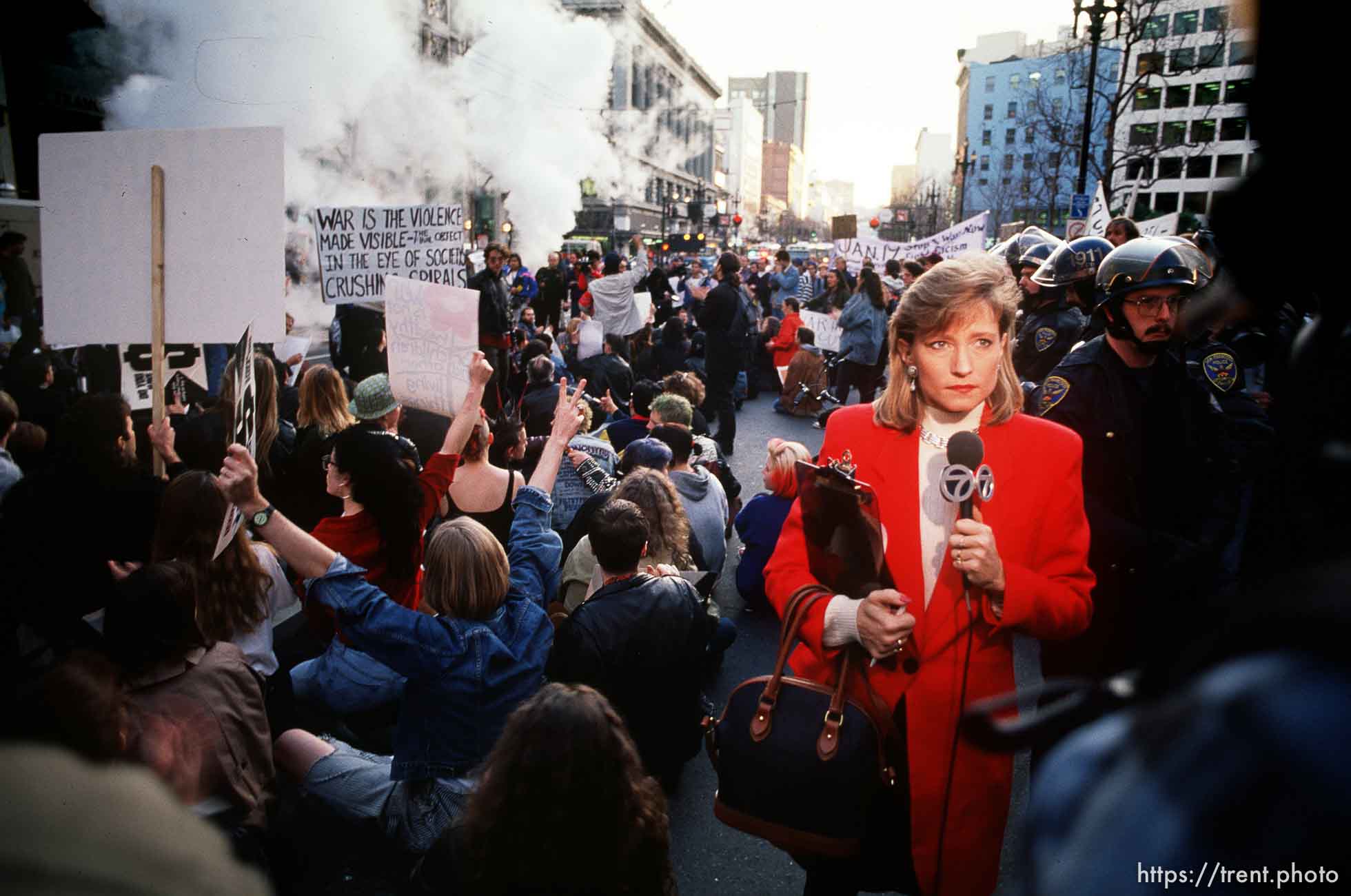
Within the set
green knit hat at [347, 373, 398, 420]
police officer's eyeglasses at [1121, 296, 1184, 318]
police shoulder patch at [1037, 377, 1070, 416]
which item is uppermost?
police officer's eyeglasses at [1121, 296, 1184, 318]

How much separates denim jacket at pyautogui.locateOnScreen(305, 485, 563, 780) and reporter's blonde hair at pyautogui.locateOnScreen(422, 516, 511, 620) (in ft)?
0.20

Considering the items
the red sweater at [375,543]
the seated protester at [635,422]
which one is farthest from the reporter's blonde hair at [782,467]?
the seated protester at [635,422]

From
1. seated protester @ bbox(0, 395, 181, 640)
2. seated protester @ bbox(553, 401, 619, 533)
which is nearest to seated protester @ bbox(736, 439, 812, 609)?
seated protester @ bbox(553, 401, 619, 533)

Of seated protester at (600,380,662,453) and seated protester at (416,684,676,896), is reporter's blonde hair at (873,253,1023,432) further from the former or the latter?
seated protester at (600,380,662,453)

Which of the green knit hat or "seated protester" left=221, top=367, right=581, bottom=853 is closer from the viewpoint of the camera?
"seated protester" left=221, top=367, right=581, bottom=853

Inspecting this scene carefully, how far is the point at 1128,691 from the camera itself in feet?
2.25

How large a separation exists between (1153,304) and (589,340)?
8844mm

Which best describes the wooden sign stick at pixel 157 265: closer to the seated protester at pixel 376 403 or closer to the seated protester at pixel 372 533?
the seated protester at pixel 372 533

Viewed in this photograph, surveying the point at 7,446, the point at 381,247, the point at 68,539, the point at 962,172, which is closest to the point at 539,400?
the point at 381,247

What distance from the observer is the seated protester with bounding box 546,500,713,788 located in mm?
3473

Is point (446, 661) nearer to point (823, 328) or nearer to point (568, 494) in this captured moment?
point (568, 494)

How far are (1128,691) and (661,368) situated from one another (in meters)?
11.9

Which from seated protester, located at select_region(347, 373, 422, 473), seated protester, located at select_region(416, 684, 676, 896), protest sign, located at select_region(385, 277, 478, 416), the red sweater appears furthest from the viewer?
seated protester, located at select_region(347, 373, 422, 473)

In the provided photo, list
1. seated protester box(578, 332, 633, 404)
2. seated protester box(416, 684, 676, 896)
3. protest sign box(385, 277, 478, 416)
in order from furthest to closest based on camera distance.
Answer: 1. seated protester box(578, 332, 633, 404)
2. protest sign box(385, 277, 478, 416)
3. seated protester box(416, 684, 676, 896)
